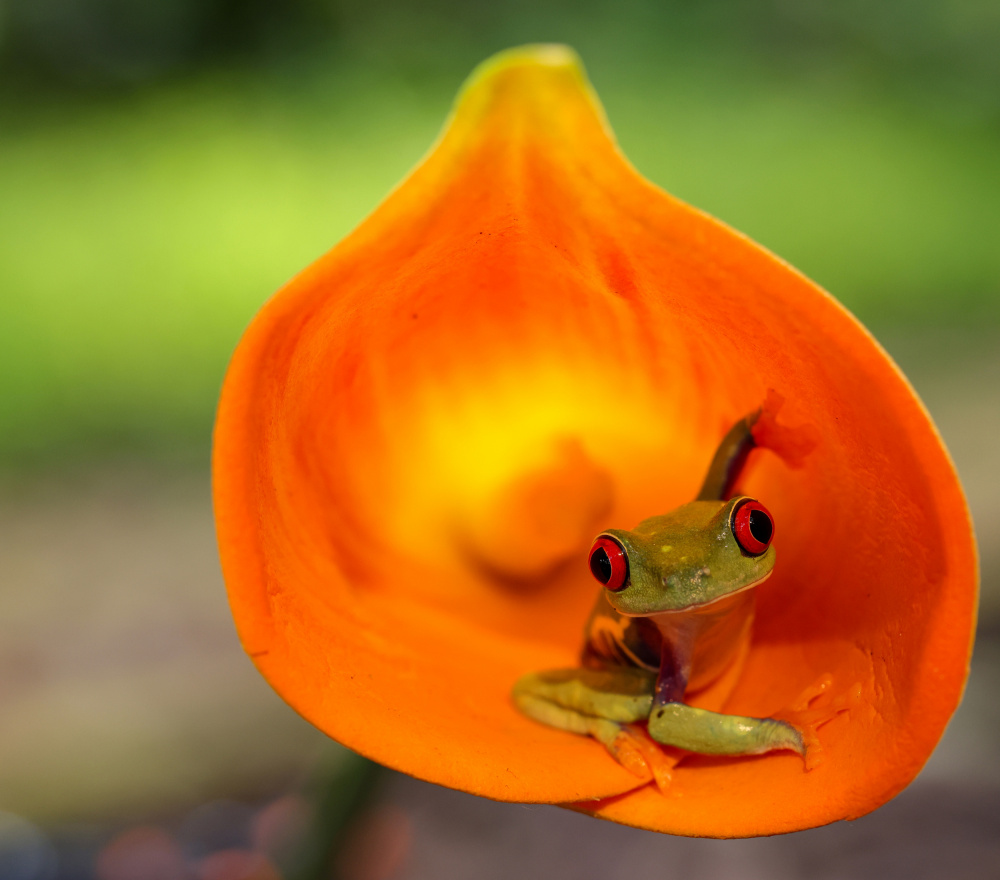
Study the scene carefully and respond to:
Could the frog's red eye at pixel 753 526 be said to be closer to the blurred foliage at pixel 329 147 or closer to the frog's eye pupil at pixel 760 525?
the frog's eye pupil at pixel 760 525

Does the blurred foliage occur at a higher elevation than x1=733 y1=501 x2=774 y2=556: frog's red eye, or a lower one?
higher

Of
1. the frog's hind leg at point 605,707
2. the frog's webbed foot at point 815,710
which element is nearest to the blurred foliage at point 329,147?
the frog's hind leg at point 605,707

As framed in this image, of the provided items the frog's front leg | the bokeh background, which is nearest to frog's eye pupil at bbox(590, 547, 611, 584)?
the frog's front leg

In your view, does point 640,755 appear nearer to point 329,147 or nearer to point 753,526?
point 753,526

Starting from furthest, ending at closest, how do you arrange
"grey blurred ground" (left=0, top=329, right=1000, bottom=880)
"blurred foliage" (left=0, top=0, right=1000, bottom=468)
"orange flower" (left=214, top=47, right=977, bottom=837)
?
"grey blurred ground" (left=0, top=329, right=1000, bottom=880) < "blurred foliage" (left=0, top=0, right=1000, bottom=468) < "orange flower" (left=214, top=47, right=977, bottom=837)

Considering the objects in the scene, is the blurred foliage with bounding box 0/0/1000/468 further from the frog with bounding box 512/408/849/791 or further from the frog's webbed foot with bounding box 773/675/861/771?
the frog's webbed foot with bounding box 773/675/861/771

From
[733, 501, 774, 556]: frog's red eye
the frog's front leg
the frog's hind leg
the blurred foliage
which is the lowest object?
the frog's hind leg

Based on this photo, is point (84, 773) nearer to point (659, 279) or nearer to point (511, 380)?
point (511, 380)

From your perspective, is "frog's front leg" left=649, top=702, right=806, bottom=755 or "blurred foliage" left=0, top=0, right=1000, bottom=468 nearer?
"frog's front leg" left=649, top=702, right=806, bottom=755
